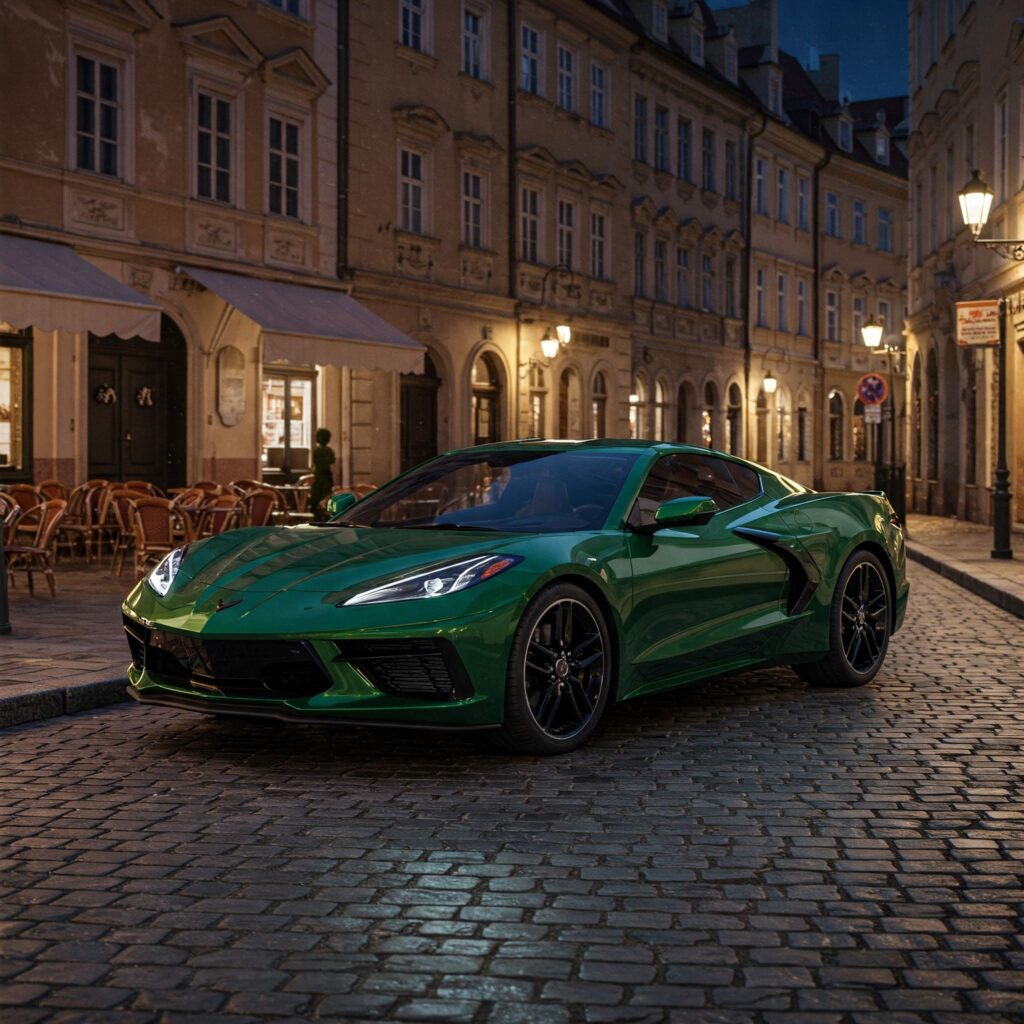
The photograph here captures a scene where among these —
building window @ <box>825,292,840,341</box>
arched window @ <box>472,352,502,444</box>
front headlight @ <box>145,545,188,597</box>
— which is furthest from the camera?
building window @ <box>825,292,840,341</box>

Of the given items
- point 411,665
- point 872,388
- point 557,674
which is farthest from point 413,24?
point 411,665

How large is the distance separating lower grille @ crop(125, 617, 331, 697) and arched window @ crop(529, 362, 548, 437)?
1069 inches

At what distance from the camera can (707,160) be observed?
45.2 meters

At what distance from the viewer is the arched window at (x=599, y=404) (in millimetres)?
37469

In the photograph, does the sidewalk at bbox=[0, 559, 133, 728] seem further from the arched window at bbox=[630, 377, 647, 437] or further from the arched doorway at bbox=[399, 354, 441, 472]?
the arched window at bbox=[630, 377, 647, 437]

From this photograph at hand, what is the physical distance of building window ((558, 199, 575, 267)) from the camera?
3531 cm

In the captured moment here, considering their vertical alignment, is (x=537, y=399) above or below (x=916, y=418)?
above

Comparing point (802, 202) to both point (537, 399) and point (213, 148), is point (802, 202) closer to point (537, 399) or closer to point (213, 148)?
point (537, 399)

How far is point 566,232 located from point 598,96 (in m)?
3.98

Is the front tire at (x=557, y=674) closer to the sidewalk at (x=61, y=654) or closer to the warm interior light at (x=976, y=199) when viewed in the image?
the sidewalk at (x=61, y=654)

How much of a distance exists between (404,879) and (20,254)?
1626 centimetres

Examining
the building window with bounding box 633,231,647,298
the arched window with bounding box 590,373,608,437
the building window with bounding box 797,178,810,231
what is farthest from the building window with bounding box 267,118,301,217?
the building window with bounding box 797,178,810,231

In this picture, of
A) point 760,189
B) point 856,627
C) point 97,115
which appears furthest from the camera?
point 760,189

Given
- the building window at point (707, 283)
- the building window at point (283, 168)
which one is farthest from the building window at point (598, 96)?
the building window at point (283, 168)
